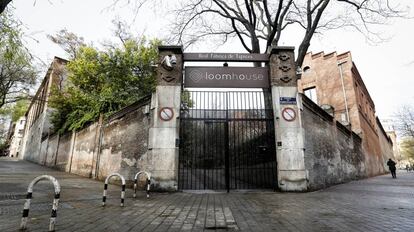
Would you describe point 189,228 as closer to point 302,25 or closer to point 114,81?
point 302,25

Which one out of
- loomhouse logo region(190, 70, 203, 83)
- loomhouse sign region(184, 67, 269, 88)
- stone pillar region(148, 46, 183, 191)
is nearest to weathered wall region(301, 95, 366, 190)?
loomhouse sign region(184, 67, 269, 88)

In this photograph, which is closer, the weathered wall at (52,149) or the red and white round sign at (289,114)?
the red and white round sign at (289,114)

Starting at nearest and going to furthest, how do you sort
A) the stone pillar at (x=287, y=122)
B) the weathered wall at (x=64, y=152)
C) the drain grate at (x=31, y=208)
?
the drain grate at (x=31, y=208), the stone pillar at (x=287, y=122), the weathered wall at (x=64, y=152)

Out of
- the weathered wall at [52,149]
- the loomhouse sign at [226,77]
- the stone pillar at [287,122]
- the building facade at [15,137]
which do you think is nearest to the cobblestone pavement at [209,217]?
the stone pillar at [287,122]

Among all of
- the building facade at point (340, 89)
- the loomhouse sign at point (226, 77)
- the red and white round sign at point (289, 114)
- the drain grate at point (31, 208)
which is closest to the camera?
the drain grate at point (31, 208)

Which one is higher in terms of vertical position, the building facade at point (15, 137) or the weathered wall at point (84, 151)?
the building facade at point (15, 137)

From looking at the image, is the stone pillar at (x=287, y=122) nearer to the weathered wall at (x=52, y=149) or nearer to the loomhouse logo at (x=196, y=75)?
the loomhouse logo at (x=196, y=75)

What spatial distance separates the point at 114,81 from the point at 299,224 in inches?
709

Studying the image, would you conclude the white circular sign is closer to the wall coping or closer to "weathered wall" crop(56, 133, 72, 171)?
the wall coping

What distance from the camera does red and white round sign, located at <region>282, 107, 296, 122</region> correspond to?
31.8 ft

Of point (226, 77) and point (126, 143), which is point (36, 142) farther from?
point (226, 77)

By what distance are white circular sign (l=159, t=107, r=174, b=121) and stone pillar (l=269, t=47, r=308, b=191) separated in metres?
4.01

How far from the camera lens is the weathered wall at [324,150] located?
33.0 feet

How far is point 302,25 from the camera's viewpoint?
16328mm
